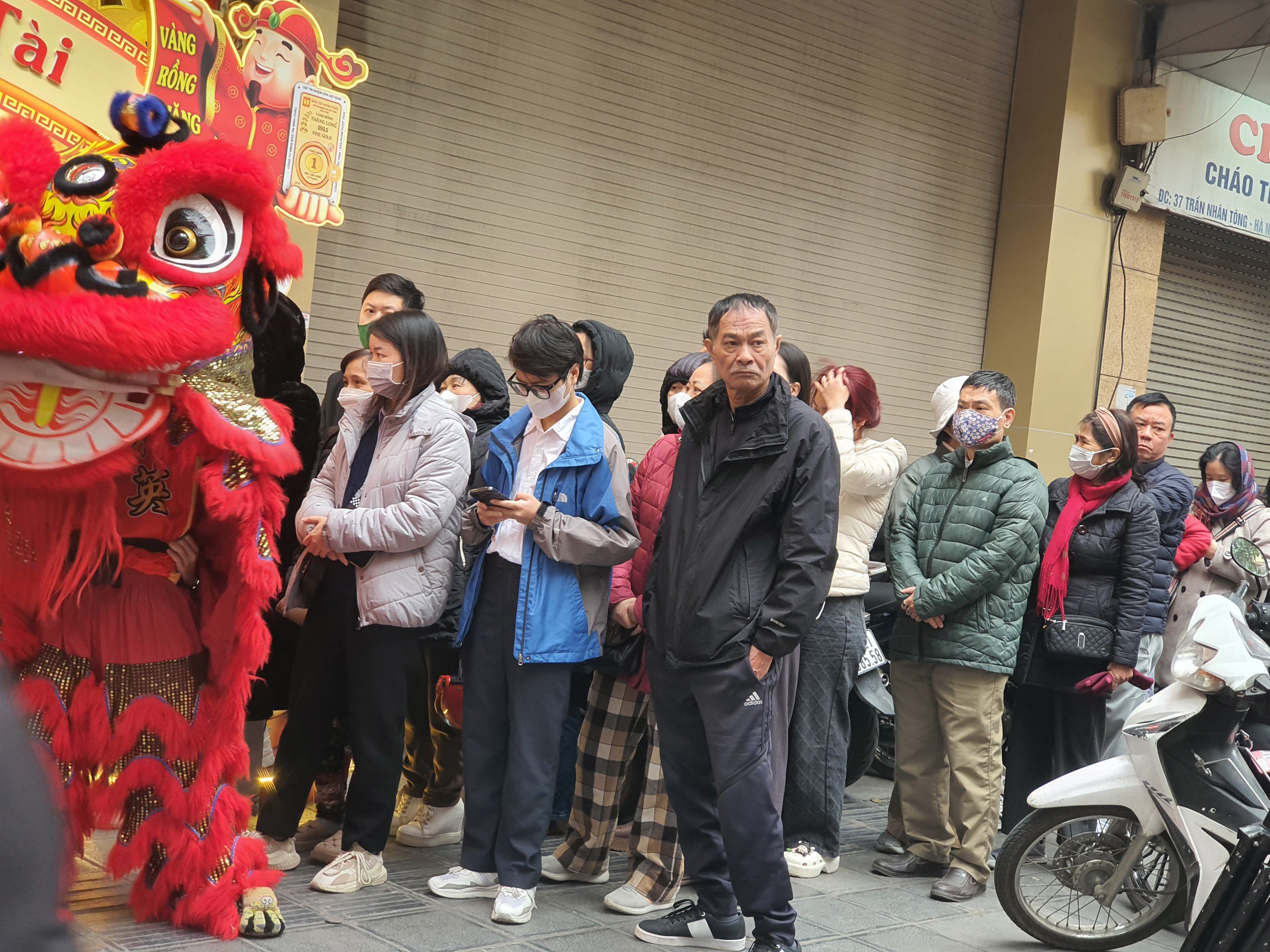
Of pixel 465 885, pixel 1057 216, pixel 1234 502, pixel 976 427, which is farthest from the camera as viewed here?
pixel 1057 216

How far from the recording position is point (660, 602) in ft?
13.6

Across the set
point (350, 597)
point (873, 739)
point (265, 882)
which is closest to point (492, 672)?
point (350, 597)

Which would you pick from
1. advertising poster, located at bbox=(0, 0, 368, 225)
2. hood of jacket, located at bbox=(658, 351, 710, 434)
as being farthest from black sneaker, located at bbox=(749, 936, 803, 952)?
advertising poster, located at bbox=(0, 0, 368, 225)

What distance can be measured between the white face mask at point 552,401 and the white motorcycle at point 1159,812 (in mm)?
2197

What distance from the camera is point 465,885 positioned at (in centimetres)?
443

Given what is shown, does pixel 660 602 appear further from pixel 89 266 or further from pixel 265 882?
pixel 89 266

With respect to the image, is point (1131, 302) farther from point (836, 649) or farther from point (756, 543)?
point (756, 543)

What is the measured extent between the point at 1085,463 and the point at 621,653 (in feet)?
7.58

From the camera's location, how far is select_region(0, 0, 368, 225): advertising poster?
16.5ft

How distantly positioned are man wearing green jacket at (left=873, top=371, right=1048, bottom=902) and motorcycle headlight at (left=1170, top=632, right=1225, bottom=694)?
890 millimetres

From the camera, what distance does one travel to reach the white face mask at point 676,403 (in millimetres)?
5016

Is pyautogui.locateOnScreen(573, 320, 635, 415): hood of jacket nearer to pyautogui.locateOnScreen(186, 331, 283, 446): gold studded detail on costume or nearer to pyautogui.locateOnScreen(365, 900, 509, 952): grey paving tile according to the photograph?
pyautogui.locateOnScreen(186, 331, 283, 446): gold studded detail on costume

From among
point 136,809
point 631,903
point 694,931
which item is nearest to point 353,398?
point 136,809

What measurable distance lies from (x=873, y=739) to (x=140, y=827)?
11.6 feet
